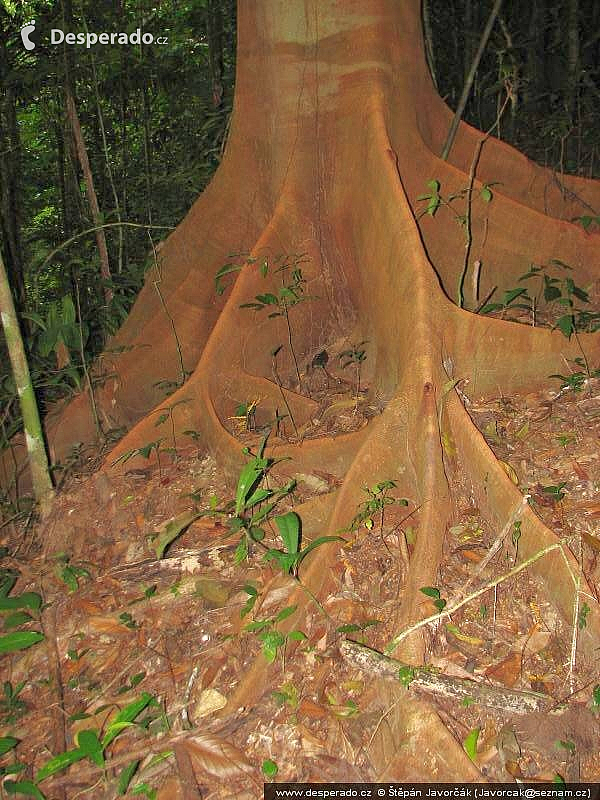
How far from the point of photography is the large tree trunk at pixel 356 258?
300 centimetres

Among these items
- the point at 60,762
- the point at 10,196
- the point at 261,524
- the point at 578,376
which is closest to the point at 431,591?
the point at 261,524

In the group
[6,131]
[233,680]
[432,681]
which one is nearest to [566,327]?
[432,681]

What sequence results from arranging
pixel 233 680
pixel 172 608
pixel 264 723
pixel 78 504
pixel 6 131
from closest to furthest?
pixel 264 723
pixel 233 680
pixel 172 608
pixel 78 504
pixel 6 131

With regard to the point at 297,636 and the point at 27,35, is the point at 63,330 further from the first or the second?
the point at 27,35

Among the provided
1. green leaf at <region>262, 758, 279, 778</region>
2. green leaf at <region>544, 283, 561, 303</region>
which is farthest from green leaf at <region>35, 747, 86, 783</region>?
green leaf at <region>544, 283, 561, 303</region>

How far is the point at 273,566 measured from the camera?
2.94 meters

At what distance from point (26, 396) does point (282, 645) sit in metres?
2.07

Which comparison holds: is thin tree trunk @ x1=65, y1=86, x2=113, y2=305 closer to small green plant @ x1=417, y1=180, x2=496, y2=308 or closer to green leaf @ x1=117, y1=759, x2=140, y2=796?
small green plant @ x1=417, y1=180, x2=496, y2=308

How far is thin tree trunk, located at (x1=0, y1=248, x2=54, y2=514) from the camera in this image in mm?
3396

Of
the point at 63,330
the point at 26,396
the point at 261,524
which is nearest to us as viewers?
the point at 261,524

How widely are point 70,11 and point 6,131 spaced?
2.15 m

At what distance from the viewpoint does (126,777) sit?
2230mm

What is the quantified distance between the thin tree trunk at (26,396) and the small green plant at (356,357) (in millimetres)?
1904

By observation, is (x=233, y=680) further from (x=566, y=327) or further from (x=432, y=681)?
(x=566, y=327)
